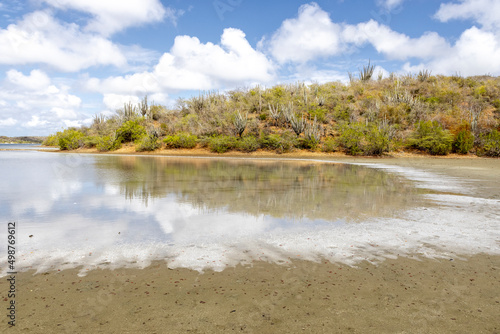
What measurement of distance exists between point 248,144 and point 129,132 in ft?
55.8

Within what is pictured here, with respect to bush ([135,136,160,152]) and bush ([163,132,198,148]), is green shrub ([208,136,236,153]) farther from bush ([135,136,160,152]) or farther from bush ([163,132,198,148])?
bush ([135,136,160,152])

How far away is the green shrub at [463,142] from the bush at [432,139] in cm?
83

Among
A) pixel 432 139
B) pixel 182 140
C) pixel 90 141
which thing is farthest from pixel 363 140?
pixel 90 141

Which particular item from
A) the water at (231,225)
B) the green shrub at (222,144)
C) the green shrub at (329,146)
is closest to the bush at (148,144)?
the green shrub at (222,144)

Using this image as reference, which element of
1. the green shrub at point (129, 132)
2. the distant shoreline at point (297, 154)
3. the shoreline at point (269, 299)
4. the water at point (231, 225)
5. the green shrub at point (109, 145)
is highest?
the green shrub at point (129, 132)

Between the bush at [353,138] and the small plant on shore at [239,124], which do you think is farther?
the small plant on shore at [239,124]

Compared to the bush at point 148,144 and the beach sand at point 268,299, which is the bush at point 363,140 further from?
the beach sand at point 268,299

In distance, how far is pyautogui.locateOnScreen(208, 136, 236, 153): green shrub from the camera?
3278 centimetres

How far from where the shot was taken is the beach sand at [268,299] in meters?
2.71

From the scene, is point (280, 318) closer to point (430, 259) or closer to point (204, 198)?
point (430, 259)

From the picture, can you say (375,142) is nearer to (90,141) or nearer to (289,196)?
(289,196)

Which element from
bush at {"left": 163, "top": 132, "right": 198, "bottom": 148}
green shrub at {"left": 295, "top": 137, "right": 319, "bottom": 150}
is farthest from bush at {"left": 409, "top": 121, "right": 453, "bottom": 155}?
bush at {"left": 163, "top": 132, "right": 198, "bottom": 148}

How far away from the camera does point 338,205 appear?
777 centimetres

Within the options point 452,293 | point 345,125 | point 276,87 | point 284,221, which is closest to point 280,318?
point 452,293
